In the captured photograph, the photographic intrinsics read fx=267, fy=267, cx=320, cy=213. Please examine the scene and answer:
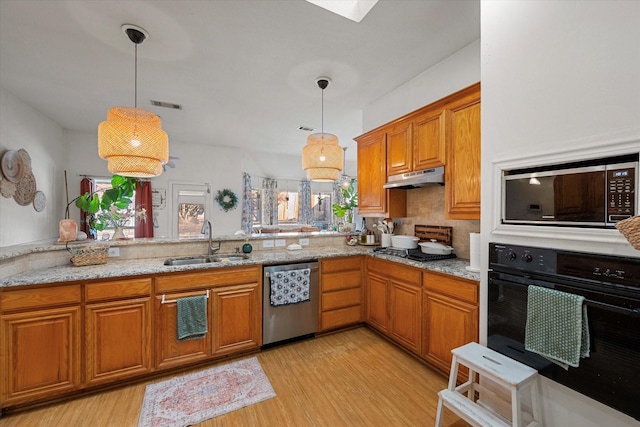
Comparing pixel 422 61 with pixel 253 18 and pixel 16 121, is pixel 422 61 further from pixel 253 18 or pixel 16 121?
pixel 16 121

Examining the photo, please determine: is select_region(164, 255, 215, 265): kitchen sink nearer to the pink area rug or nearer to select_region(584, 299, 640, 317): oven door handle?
the pink area rug

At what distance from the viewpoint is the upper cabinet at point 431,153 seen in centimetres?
223

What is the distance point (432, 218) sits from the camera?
301 centimetres

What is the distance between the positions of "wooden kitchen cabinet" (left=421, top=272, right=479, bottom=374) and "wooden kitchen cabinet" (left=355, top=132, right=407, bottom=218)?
109 cm

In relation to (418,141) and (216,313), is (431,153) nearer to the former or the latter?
(418,141)

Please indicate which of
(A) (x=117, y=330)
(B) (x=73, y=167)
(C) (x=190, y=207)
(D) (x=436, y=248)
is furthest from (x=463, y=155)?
(B) (x=73, y=167)

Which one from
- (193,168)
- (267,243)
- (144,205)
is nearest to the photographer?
(267,243)

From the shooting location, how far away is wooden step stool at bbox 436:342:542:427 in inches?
52.4

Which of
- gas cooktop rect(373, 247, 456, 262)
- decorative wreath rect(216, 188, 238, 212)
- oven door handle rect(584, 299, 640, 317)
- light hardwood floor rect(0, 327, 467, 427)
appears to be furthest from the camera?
decorative wreath rect(216, 188, 238, 212)

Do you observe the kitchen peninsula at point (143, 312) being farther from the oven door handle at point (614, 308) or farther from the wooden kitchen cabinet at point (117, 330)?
the oven door handle at point (614, 308)

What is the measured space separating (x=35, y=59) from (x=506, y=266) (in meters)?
4.45

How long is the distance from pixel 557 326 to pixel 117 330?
9.43 feet

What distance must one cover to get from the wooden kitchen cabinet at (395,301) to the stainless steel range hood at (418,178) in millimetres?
836

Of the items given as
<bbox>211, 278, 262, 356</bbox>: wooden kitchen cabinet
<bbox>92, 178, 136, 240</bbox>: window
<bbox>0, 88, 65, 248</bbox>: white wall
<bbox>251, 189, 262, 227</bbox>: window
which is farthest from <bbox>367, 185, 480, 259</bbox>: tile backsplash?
<bbox>92, 178, 136, 240</bbox>: window
